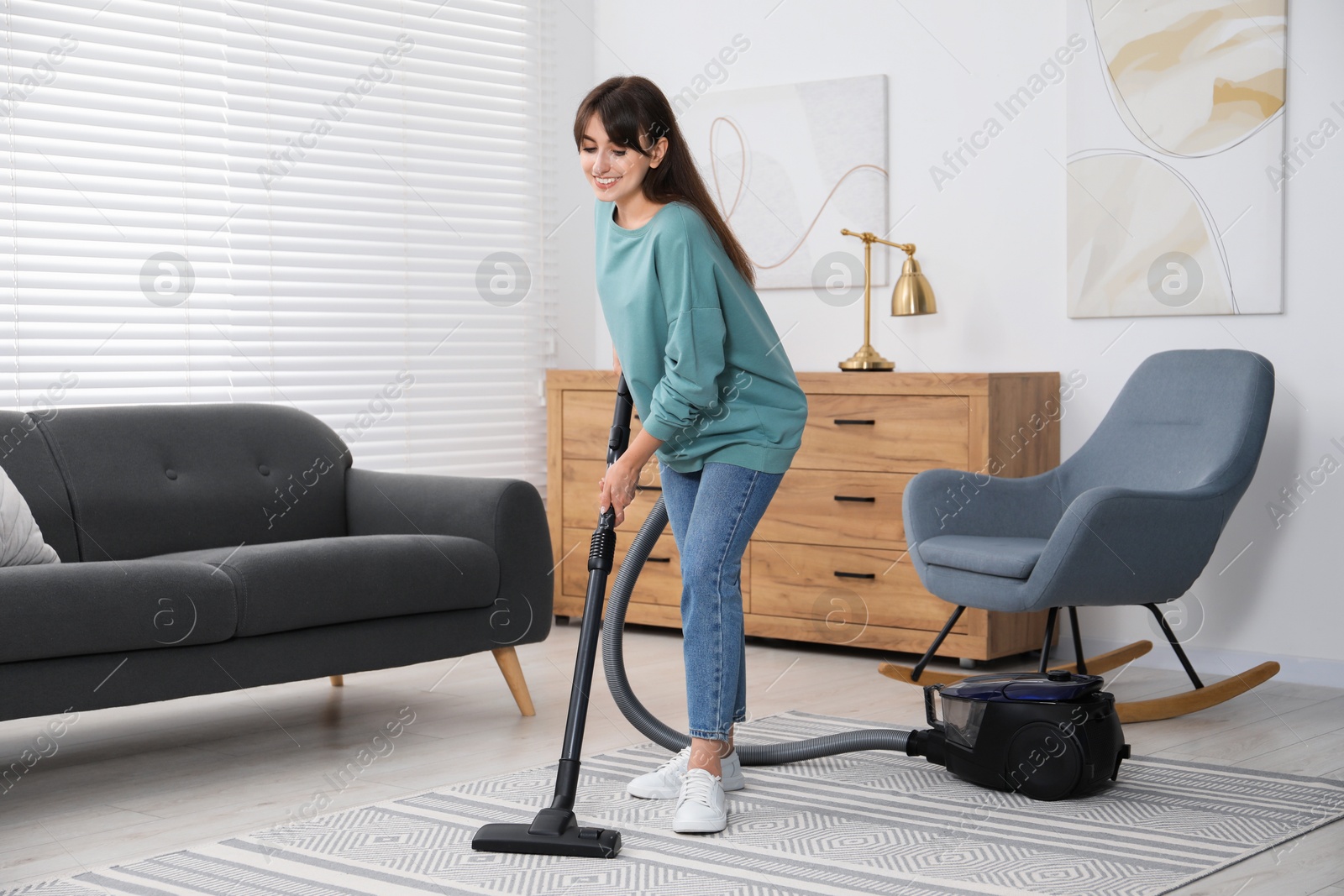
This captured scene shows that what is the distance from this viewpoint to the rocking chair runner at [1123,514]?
3211 mm

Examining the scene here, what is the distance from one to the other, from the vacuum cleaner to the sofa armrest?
2.14ft

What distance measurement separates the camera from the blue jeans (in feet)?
7.98

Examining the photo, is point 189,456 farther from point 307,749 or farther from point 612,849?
point 612,849

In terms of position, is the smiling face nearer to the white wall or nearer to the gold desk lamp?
the gold desk lamp

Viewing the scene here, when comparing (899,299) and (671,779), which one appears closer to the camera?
(671,779)

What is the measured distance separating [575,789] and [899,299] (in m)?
2.38

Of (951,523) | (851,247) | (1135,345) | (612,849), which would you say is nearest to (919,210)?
(851,247)

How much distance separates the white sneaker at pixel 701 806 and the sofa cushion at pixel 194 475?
1612 millimetres

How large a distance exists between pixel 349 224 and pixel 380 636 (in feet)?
6.39

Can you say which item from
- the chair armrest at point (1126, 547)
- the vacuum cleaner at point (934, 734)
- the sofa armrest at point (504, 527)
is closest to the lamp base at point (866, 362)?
the chair armrest at point (1126, 547)

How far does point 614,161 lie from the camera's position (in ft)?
7.88

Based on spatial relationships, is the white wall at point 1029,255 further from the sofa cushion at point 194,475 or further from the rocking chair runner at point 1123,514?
the sofa cushion at point 194,475

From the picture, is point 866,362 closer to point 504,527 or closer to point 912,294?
point 912,294

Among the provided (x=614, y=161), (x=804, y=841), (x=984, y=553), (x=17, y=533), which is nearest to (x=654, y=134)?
(x=614, y=161)
